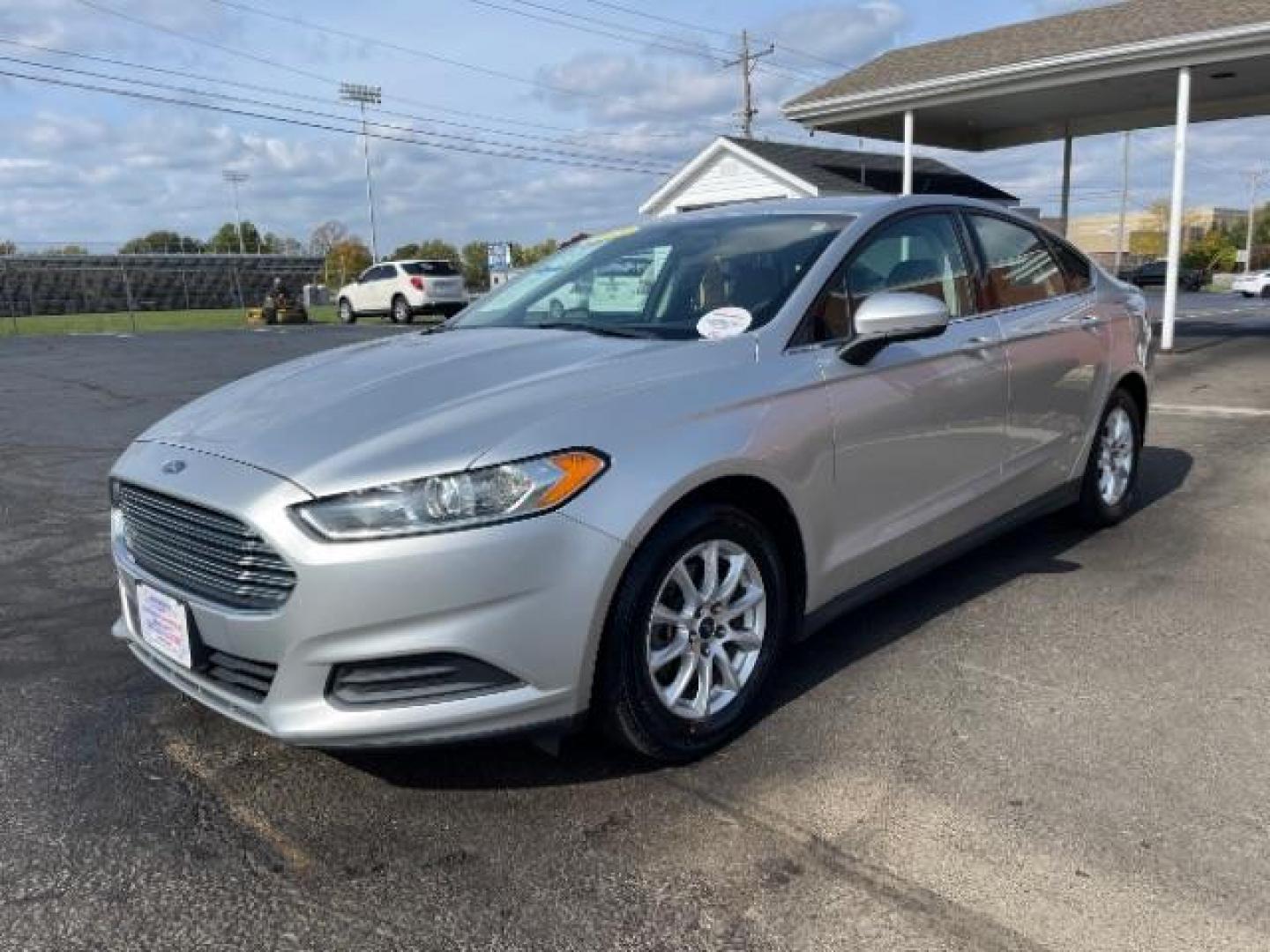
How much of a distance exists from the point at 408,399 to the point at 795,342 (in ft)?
4.11

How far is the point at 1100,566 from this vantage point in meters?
4.73

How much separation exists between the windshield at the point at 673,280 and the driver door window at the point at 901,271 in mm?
130

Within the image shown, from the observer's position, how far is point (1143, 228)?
304 ft

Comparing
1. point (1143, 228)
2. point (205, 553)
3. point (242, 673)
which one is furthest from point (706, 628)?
point (1143, 228)

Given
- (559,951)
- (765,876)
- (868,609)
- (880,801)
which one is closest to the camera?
(559,951)

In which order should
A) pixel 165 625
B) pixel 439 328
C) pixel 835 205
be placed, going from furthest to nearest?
pixel 439 328 → pixel 835 205 → pixel 165 625

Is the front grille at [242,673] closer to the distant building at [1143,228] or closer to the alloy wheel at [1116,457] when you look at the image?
the alloy wheel at [1116,457]

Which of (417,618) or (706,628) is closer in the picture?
(417,618)

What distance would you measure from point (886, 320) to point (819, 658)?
1.26m

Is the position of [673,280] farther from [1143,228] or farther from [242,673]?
[1143,228]

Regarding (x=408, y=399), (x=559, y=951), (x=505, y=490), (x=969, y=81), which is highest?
(x=969, y=81)

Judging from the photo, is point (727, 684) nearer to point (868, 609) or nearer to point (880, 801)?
point (880, 801)

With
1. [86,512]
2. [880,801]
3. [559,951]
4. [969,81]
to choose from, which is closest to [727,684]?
[880,801]

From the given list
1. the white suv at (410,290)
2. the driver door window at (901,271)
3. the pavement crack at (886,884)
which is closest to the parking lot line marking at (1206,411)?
the driver door window at (901,271)
